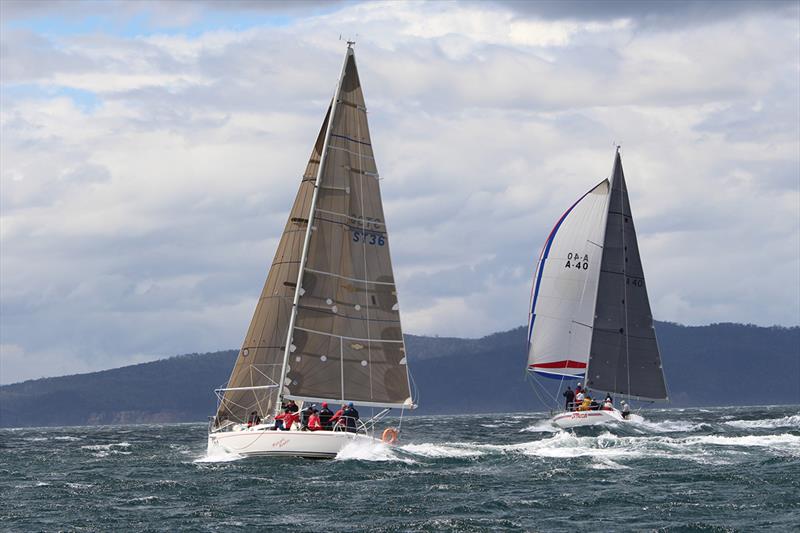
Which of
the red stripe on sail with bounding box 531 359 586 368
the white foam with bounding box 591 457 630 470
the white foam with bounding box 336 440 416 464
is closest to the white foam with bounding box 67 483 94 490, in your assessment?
the white foam with bounding box 336 440 416 464

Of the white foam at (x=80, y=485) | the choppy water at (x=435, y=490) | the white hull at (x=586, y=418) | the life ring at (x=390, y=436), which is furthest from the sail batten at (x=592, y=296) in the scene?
the white foam at (x=80, y=485)

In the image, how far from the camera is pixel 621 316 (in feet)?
279

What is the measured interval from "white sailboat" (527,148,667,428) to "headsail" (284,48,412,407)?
32601 mm

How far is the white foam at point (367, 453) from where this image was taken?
5016 cm

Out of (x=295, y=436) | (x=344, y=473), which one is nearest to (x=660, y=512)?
(x=344, y=473)

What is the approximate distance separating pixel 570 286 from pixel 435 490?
4367 cm

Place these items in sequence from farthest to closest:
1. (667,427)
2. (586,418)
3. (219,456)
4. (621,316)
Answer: (621,316), (667,427), (586,418), (219,456)

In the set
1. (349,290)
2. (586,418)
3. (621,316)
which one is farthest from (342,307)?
(621,316)

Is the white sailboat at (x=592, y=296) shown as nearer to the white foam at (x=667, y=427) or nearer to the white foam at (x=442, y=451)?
the white foam at (x=667, y=427)

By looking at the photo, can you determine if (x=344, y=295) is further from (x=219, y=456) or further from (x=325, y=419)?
(x=219, y=456)

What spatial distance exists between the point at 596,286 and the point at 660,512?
47.6 m

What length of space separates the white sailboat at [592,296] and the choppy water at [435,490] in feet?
79.4

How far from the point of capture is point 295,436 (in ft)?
162

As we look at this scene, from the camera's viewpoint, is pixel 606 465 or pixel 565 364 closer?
pixel 606 465
